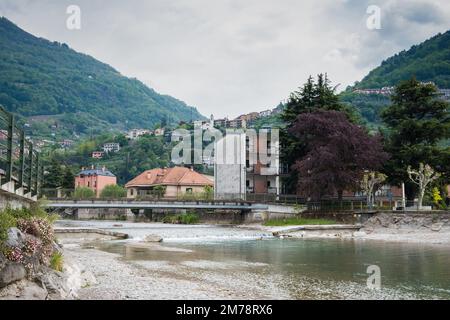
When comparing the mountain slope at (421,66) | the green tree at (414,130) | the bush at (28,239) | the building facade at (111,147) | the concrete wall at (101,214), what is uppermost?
the mountain slope at (421,66)

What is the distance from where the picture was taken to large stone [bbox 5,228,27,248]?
406 inches

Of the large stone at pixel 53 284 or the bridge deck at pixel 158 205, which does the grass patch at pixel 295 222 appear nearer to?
the bridge deck at pixel 158 205

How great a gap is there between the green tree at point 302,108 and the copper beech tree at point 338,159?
7.98 meters

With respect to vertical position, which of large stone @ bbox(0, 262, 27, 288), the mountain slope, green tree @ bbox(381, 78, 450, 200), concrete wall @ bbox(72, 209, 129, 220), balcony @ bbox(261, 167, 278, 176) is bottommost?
concrete wall @ bbox(72, 209, 129, 220)

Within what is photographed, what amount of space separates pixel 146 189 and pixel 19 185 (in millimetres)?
80985

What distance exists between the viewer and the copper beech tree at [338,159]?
1923 inches

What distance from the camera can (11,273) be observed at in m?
9.78

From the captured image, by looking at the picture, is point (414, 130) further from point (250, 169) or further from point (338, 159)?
point (250, 169)

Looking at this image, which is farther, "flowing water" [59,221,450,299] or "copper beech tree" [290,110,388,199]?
"copper beech tree" [290,110,388,199]

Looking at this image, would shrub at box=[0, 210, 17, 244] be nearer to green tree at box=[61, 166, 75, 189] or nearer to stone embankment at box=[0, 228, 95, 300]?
stone embankment at box=[0, 228, 95, 300]

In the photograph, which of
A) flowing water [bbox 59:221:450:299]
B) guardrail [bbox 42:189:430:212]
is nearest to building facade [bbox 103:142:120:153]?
guardrail [bbox 42:189:430:212]

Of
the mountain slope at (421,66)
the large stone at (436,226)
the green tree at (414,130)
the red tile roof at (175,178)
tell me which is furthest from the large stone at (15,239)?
the mountain slope at (421,66)

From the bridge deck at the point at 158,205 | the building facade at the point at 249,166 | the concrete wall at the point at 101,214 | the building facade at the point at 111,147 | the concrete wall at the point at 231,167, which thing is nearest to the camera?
the bridge deck at the point at 158,205

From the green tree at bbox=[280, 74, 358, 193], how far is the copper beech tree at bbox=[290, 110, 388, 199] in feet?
26.2
